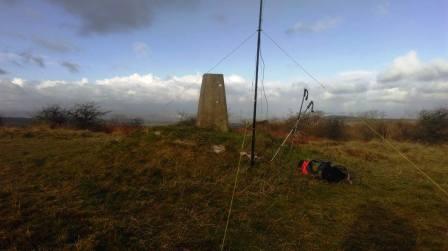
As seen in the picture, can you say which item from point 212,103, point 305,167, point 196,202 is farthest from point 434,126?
point 196,202

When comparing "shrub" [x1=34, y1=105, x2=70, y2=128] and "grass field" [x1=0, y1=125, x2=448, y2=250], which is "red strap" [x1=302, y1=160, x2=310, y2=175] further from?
"shrub" [x1=34, y1=105, x2=70, y2=128]

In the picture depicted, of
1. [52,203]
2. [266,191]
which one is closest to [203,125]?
[266,191]

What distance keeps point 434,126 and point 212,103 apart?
1932 centimetres

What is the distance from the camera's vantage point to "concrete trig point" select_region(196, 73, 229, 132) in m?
8.78

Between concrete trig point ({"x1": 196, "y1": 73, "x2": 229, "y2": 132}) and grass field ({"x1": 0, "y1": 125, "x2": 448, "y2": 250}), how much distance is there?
0.71 m

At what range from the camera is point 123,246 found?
140 inches

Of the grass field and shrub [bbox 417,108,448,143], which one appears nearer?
the grass field

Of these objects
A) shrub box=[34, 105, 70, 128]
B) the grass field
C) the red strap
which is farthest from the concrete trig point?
shrub box=[34, 105, 70, 128]

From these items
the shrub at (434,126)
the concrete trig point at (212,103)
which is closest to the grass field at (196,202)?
the concrete trig point at (212,103)

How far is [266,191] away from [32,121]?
22.6 metres

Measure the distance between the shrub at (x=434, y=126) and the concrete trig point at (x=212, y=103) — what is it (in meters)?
18.5

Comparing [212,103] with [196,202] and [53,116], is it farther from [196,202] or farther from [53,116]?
[53,116]

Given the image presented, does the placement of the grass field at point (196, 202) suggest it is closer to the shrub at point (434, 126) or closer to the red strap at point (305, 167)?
the red strap at point (305, 167)

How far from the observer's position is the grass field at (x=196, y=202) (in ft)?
12.6
